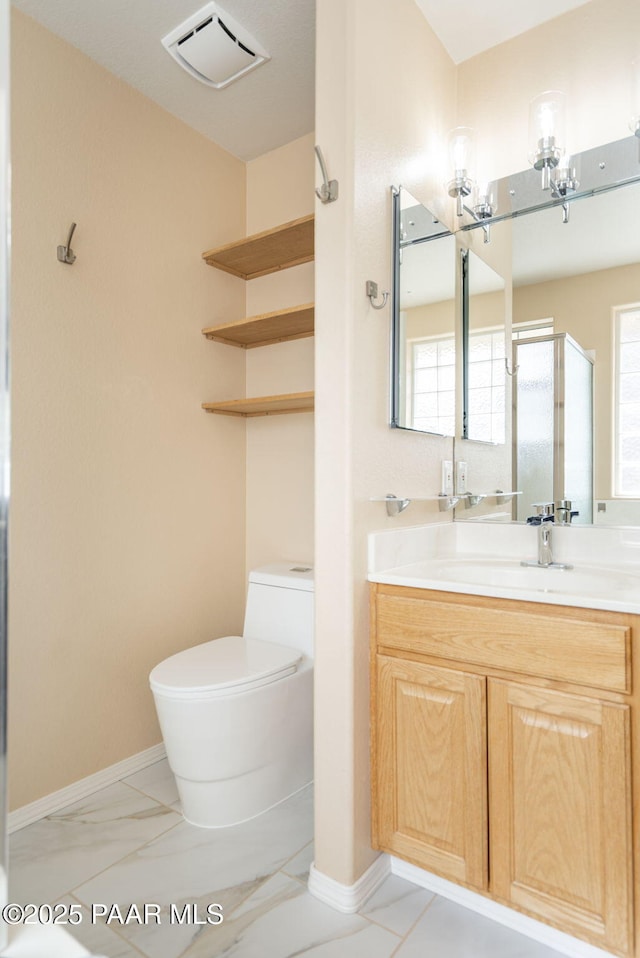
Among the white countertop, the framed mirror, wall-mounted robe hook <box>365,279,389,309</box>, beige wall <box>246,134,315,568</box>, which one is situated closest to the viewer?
the white countertop

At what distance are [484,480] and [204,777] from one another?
52.1 inches

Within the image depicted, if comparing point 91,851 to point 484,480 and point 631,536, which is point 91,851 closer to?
point 484,480

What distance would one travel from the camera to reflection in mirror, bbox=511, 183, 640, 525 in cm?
164

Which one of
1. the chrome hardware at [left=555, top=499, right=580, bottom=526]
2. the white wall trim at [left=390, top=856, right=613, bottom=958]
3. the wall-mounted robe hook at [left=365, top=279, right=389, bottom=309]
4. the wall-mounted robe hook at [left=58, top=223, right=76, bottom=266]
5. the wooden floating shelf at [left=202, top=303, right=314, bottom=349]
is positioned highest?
the wall-mounted robe hook at [left=58, top=223, right=76, bottom=266]

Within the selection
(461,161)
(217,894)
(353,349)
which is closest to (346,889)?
(217,894)

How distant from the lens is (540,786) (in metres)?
1.27

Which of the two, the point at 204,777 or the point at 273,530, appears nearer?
the point at 204,777

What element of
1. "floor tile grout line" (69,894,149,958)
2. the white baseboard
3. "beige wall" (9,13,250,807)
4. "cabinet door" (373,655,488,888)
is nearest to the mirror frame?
"cabinet door" (373,655,488,888)

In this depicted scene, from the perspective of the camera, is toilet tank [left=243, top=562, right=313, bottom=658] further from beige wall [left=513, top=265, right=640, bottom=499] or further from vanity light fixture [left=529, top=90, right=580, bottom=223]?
vanity light fixture [left=529, top=90, right=580, bottom=223]

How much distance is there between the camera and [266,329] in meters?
2.36

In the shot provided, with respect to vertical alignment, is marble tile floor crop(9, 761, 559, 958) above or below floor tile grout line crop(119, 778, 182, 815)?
above

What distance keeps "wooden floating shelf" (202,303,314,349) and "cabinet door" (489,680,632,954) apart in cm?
147

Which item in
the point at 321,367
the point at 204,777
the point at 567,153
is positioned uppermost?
the point at 567,153

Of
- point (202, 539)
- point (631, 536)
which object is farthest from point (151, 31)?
point (631, 536)
